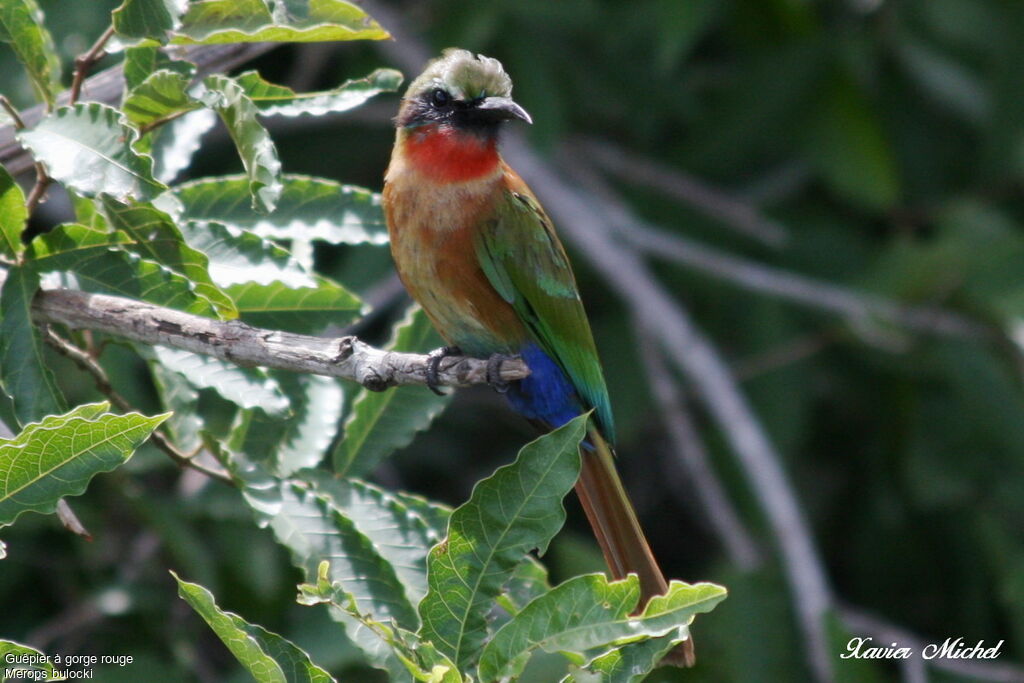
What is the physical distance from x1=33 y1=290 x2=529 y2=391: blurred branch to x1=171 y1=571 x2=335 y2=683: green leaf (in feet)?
1.38

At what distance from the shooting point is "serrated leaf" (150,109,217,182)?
2.32 meters

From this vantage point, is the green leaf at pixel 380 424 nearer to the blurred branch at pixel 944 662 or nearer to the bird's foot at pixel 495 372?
the bird's foot at pixel 495 372

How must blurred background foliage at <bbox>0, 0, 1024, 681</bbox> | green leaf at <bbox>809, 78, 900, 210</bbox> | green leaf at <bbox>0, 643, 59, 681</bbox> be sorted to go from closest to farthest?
green leaf at <bbox>0, 643, 59, 681</bbox> → blurred background foliage at <bbox>0, 0, 1024, 681</bbox> → green leaf at <bbox>809, 78, 900, 210</bbox>

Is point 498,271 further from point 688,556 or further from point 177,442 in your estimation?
point 688,556

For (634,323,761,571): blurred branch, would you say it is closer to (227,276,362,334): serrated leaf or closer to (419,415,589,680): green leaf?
(227,276,362,334): serrated leaf

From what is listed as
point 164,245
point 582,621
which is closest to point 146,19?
point 164,245

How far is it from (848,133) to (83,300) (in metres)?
3.45

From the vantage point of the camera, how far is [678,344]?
177 inches

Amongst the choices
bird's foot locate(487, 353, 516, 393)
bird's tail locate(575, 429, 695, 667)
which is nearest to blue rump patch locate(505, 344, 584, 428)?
bird's tail locate(575, 429, 695, 667)

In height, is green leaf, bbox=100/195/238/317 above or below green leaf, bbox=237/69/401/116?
below

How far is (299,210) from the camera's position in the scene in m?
2.42

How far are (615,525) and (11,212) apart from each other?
144cm

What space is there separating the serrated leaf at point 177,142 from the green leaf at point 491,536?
92 cm
